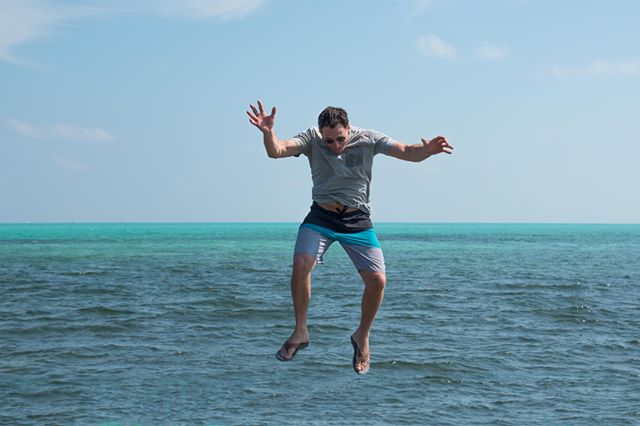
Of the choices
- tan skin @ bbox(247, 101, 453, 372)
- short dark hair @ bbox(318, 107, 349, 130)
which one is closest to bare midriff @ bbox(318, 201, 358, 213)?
tan skin @ bbox(247, 101, 453, 372)

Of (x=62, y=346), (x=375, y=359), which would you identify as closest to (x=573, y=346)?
(x=375, y=359)

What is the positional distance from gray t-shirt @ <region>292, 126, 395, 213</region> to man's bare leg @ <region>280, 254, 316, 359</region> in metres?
0.80

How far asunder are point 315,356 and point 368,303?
20.3m

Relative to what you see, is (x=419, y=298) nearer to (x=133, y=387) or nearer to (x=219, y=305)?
(x=219, y=305)

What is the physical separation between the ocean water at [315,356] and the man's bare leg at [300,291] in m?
12.8

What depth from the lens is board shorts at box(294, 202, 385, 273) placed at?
939 centimetres

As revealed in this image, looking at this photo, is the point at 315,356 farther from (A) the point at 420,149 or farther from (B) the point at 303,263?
(A) the point at 420,149

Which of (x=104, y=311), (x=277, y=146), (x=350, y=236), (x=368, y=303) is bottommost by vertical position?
(x=104, y=311)

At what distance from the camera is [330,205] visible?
30.9ft

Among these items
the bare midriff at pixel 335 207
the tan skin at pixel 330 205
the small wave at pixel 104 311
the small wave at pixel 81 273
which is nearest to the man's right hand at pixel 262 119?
the tan skin at pixel 330 205

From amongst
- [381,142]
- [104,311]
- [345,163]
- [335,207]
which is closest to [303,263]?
[335,207]

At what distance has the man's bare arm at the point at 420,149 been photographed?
8859 mm

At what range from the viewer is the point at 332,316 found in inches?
1553

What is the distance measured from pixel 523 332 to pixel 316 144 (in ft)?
94.8
